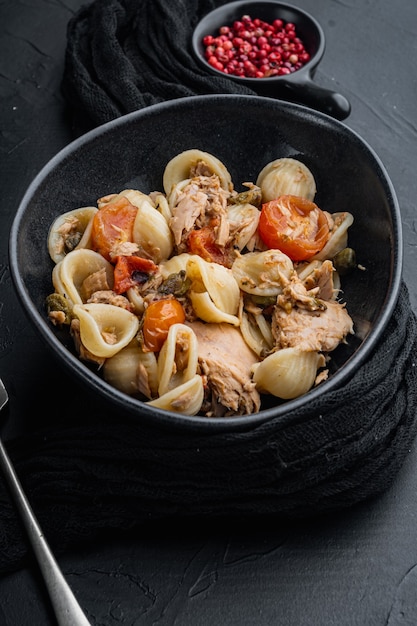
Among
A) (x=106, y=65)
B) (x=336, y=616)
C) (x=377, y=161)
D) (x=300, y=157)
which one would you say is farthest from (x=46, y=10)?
(x=336, y=616)

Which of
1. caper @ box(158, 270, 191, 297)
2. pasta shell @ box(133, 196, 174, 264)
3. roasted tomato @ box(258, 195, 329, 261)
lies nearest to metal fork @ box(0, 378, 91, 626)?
caper @ box(158, 270, 191, 297)

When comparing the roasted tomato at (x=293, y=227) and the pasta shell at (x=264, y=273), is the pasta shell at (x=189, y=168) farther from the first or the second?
the pasta shell at (x=264, y=273)

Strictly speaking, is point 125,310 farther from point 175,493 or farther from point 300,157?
point 300,157

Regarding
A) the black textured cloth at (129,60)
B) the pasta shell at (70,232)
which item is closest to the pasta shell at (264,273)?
the pasta shell at (70,232)

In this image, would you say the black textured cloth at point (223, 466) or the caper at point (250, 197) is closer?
the black textured cloth at point (223, 466)

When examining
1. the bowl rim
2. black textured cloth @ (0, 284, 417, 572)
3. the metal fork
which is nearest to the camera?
the metal fork

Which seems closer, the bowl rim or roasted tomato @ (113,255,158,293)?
roasted tomato @ (113,255,158,293)

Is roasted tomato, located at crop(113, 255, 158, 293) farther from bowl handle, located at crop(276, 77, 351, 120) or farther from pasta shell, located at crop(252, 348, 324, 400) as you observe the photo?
bowl handle, located at crop(276, 77, 351, 120)

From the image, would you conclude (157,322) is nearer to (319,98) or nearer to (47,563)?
(47,563)

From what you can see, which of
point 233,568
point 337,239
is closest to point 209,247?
point 337,239
